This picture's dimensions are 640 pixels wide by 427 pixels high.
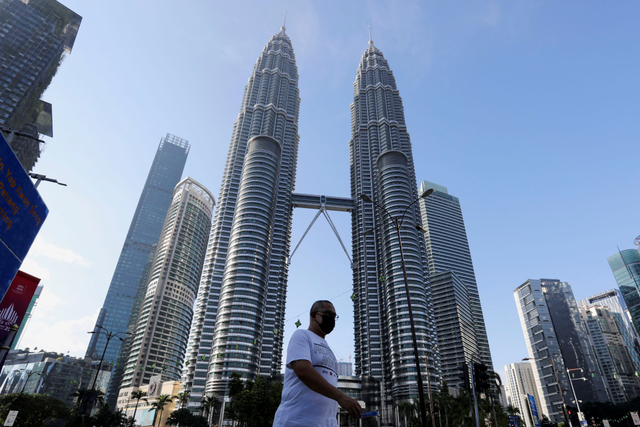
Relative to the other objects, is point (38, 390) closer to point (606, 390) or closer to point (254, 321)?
point (254, 321)

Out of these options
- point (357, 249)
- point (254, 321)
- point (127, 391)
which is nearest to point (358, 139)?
point (357, 249)

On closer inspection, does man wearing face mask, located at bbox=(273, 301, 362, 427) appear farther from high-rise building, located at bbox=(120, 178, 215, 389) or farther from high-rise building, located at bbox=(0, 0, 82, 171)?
high-rise building, located at bbox=(120, 178, 215, 389)

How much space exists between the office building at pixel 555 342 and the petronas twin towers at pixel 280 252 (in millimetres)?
74919

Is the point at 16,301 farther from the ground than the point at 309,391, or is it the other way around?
the point at 16,301

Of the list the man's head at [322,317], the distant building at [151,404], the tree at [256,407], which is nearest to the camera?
the man's head at [322,317]

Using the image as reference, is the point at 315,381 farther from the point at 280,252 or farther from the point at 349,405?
the point at 280,252

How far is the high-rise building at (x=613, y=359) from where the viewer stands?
16935 cm

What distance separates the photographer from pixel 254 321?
11531 centimetres

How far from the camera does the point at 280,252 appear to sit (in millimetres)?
138375

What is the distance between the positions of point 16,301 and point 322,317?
20838mm

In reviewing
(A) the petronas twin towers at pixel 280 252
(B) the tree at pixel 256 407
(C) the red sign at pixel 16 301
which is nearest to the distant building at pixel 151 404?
(A) the petronas twin towers at pixel 280 252

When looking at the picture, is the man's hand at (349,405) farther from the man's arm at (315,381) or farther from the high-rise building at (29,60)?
the high-rise building at (29,60)

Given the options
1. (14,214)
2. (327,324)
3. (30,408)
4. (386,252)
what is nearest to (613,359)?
(386,252)

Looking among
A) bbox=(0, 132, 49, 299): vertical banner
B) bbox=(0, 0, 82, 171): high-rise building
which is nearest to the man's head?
bbox=(0, 132, 49, 299): vertical banner
